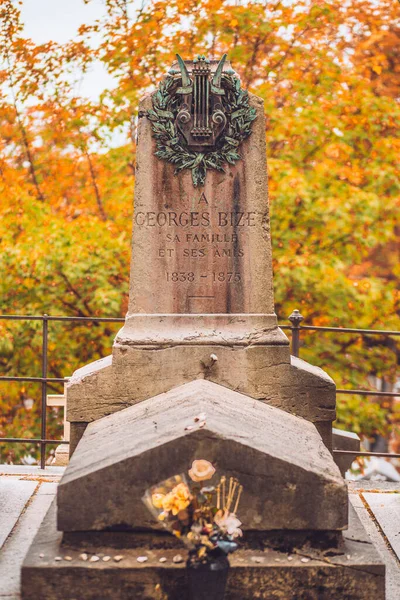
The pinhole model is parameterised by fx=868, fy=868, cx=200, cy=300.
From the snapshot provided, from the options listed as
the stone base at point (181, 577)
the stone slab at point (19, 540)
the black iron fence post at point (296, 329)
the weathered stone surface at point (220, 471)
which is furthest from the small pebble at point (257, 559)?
the black iron fence post at point (296, 329)

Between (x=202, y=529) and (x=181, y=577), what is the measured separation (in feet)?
1.38

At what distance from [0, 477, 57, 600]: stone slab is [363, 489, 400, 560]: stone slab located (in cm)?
235

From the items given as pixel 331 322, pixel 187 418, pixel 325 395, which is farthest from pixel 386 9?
pixel 187 418

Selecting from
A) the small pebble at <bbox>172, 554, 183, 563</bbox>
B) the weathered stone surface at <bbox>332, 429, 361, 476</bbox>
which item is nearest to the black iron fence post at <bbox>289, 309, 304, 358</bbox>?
the weathered stone surface at <bbox>332, 429, 361, 476</bbox>

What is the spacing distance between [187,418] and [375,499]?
258 cm

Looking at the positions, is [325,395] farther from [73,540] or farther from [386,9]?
[386,9]

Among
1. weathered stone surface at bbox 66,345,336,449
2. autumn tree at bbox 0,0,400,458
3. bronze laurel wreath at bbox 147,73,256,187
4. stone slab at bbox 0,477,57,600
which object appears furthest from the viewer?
autumn tree at bbox 0,0,400,458

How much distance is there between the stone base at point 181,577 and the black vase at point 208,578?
24cm

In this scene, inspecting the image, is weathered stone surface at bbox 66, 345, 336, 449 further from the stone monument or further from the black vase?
the black vase

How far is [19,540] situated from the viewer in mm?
5598

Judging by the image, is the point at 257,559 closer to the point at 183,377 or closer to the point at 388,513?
the point at 183,377

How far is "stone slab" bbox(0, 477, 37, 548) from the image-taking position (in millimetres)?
5891

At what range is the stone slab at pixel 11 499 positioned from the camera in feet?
19.3

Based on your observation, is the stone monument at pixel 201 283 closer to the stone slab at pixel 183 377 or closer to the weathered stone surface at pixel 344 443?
the stone slab at pixel 183 377
